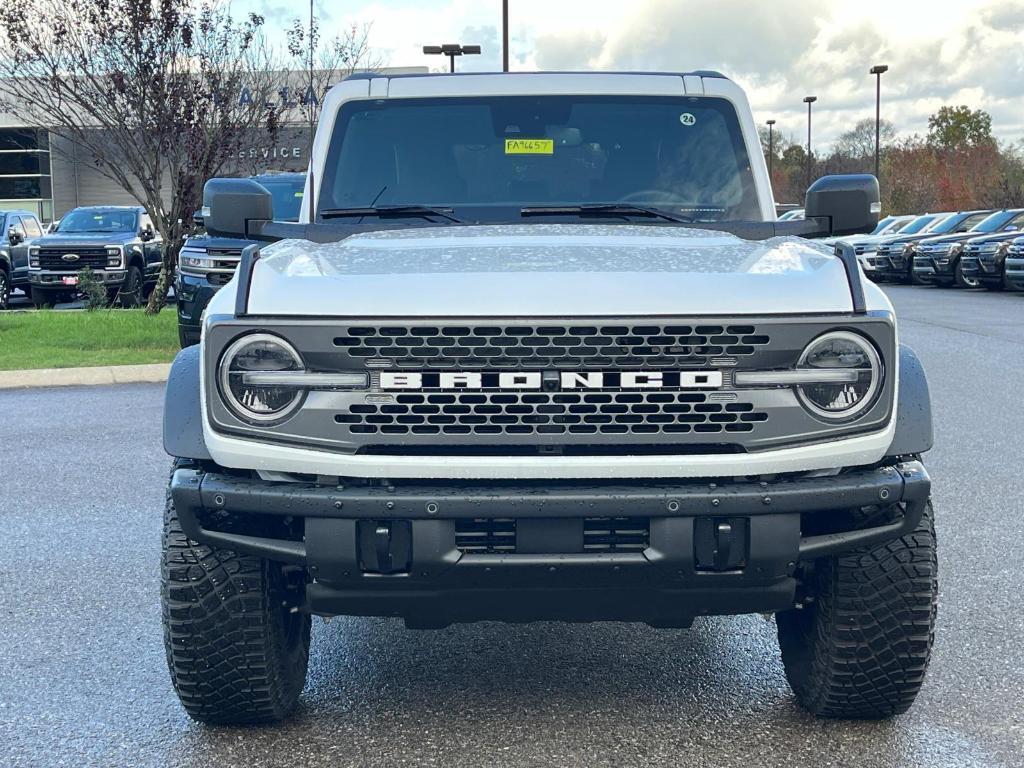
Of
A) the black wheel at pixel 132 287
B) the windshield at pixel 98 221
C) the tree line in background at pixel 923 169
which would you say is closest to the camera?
the black wheel at pixel 132 287

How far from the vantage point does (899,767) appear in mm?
3625

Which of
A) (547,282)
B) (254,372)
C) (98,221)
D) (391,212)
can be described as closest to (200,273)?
(391,212)

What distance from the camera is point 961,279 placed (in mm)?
28938

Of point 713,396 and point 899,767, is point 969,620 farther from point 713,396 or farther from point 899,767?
point 713,396

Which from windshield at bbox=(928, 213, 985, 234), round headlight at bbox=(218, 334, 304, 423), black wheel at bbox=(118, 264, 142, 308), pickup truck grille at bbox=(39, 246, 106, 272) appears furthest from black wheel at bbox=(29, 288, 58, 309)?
round headlight at bbox=(218, 334, 304, 423)

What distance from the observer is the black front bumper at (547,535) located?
3.28 metres

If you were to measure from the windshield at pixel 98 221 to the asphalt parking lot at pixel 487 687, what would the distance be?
1895cm

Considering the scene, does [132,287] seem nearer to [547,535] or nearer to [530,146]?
[530,146]

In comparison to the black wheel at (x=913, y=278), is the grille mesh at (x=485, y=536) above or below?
above

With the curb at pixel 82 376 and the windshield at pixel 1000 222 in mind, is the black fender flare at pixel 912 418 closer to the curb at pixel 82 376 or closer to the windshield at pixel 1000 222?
the curb at pixel 82 376

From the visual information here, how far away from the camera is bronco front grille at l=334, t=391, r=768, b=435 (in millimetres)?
3354

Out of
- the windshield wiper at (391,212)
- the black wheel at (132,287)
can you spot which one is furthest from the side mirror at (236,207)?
the black wheel at (132,287)

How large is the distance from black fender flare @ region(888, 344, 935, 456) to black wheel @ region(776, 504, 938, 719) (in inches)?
11.0

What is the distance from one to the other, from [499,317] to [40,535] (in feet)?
12.9
